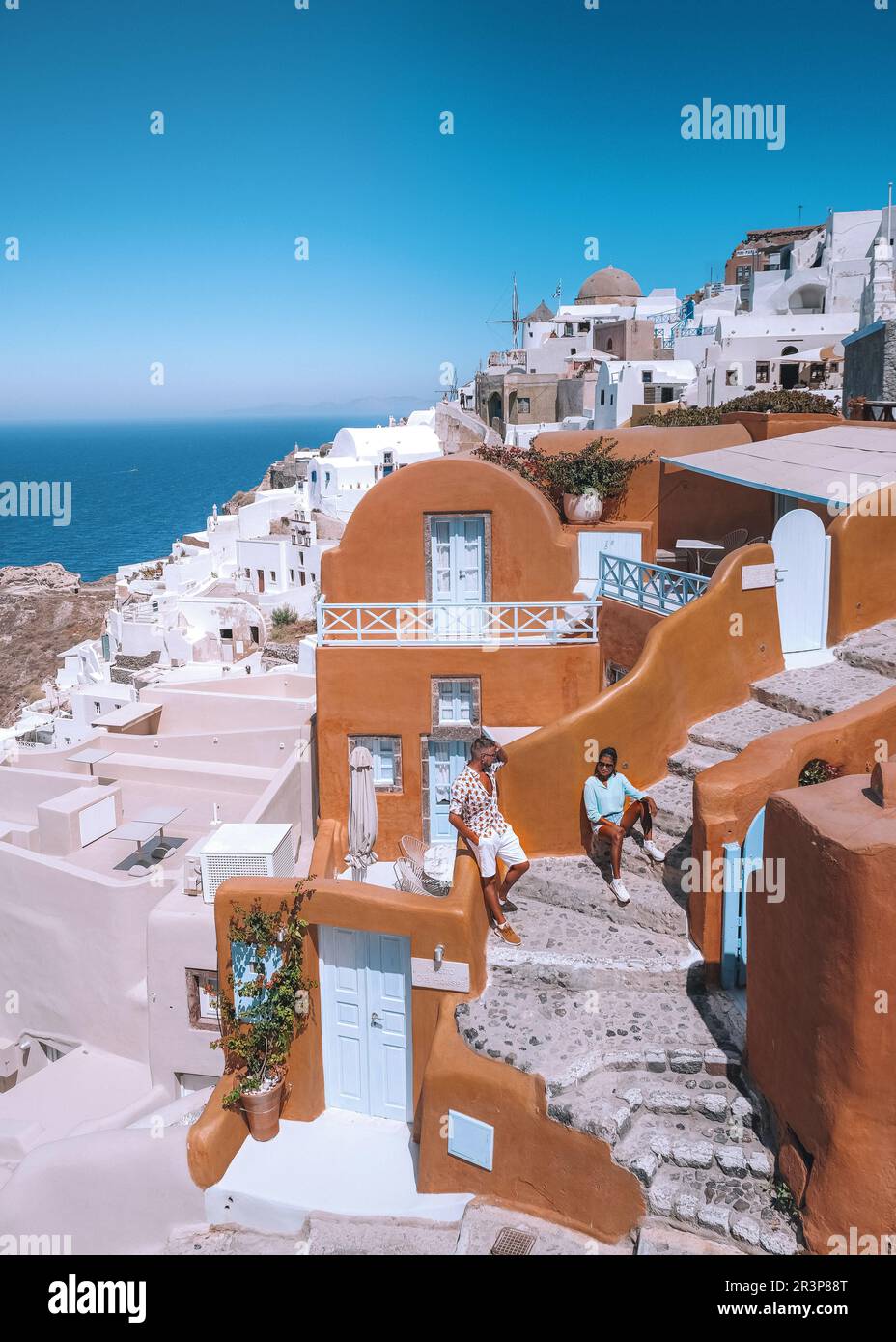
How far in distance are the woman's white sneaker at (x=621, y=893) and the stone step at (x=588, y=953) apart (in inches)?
9.8

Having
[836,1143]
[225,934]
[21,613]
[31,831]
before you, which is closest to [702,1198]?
[836,1143]

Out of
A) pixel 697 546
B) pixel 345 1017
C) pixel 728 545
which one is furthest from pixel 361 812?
pixel 728 545

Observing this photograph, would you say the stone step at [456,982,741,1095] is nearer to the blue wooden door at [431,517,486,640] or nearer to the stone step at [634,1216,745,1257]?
the stone step at [634,1216,745,1257]

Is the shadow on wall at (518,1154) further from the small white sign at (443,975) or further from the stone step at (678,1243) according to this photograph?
the small white sign at (443,975)

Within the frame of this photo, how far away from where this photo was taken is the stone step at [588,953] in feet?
28.7

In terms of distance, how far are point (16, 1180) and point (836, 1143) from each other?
25.8ft

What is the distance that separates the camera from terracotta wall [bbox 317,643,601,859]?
13508 millimetres

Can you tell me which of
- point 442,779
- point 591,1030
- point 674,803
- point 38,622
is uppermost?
point 674,803

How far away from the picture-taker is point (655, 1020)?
26.8 ft

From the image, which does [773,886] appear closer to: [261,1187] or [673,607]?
[261,1187]

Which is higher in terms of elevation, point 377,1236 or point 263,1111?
point 263,1111

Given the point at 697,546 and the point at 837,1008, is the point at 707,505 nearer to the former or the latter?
the point at 697,546

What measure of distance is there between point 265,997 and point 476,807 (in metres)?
2.74

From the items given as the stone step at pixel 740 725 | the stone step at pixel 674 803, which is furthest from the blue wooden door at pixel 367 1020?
the stone step at pixel 740 725
